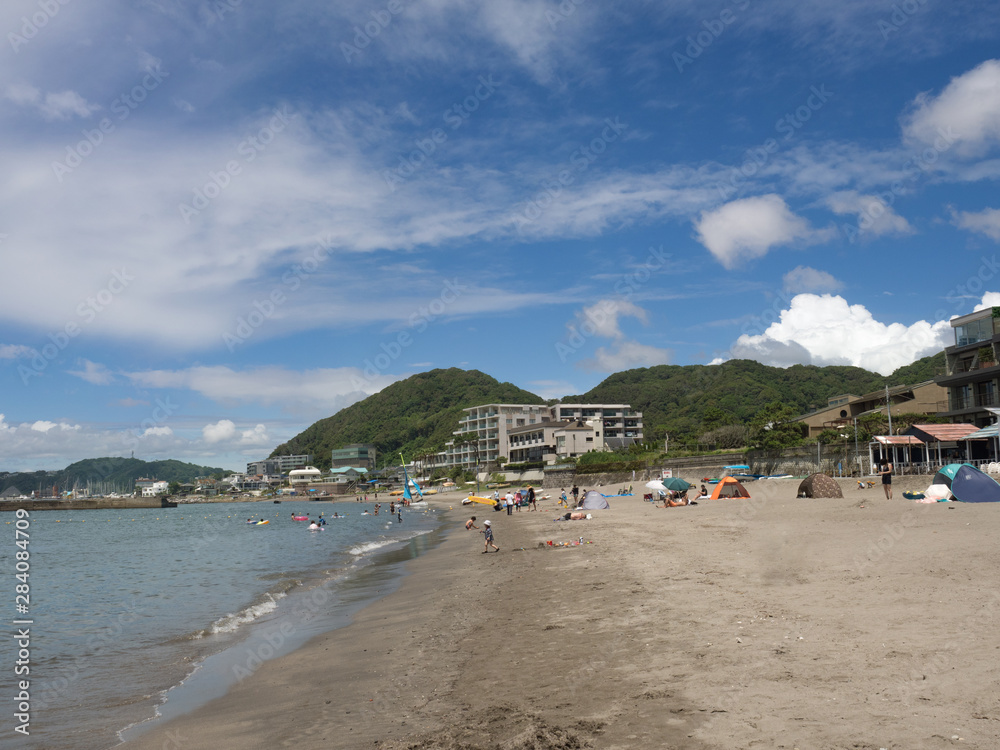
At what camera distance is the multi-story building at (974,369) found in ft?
152

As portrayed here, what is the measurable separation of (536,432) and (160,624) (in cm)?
9515

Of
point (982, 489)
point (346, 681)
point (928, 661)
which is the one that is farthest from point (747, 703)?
point (982, 489)

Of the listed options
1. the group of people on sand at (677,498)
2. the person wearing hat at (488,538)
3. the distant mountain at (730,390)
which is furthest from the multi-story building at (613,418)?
the person wearing hat at (488,538)

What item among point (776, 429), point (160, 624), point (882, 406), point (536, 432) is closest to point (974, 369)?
point (882, 406)

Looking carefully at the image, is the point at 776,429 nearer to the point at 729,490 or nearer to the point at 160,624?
the point at 729,490

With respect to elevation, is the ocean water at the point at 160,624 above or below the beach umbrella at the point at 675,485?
below

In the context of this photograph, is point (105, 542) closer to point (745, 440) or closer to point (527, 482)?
point (527, 482)

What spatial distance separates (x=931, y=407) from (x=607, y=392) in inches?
3868

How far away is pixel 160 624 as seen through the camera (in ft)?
49.3

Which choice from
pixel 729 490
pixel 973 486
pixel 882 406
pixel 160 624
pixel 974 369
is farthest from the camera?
pixel 882 406

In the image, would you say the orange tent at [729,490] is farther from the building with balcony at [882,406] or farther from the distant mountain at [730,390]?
the distant mountain at [730,390]

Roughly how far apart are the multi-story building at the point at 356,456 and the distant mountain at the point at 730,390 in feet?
228

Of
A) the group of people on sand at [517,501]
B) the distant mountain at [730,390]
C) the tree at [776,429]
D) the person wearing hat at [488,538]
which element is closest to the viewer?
the person wearing hat at [488,538]

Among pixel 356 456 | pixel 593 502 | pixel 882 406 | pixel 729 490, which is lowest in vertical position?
pixel 593 502
